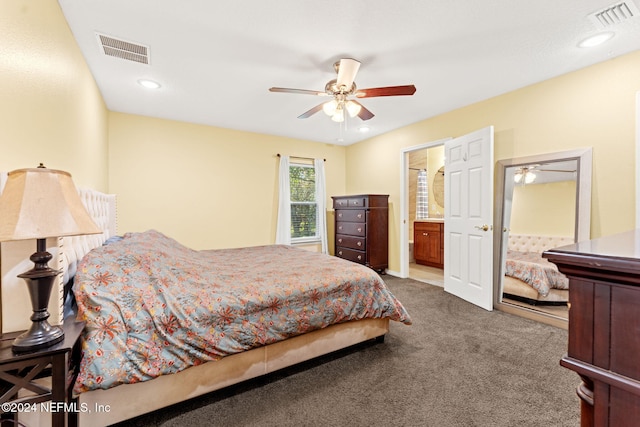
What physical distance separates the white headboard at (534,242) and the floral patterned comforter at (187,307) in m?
1.90

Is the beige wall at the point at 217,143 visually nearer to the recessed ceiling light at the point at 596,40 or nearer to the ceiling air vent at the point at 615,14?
the recessed ceiling light at the point at 596,40

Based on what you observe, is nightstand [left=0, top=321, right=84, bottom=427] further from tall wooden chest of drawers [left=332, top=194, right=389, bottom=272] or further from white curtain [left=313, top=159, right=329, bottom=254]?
white curtain [left=313, top=159, right=329, bottom=254]

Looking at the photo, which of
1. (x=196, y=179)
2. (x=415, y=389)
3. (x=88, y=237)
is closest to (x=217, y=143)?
(x=196, y=179)

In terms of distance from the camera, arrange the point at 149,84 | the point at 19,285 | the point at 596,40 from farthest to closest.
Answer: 1. the point at 149,84
2. the point at 596,40
3. the point at 19,285

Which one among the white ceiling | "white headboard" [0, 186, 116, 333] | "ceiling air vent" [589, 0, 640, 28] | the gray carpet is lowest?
the gray carpet

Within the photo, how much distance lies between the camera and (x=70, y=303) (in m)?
1.52

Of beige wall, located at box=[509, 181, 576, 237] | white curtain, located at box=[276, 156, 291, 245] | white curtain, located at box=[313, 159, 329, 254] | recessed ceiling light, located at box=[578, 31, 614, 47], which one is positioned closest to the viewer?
recessed ceiling light, located at box=[578, 31, 614, 47]

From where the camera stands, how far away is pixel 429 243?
559cm

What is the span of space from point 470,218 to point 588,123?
1.41 metres

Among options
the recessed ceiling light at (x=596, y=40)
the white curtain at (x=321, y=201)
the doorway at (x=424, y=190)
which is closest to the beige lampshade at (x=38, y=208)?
the recessed ceiling light at (x=596, y=40)

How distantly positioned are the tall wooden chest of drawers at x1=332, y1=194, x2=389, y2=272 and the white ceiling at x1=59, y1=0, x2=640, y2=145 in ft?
5.73

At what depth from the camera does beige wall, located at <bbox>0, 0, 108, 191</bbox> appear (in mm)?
1298

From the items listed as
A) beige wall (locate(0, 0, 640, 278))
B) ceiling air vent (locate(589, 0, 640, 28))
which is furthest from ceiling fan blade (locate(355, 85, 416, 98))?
beige wall (locate(0, 0, 640, 278))

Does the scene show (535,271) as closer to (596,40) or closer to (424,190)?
(596,40)
